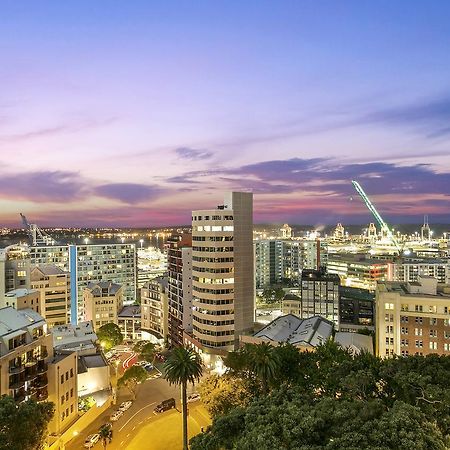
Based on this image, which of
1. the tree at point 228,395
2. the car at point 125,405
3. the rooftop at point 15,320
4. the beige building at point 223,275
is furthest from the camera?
the beige building at point 223,275

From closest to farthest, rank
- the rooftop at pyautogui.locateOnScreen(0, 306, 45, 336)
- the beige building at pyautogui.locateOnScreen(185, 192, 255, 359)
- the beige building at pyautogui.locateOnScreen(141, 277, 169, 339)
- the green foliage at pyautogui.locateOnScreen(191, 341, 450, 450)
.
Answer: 1. the green foliage at pyautogui.locateOnScreen(191, 341, 450, 450)
2. the rooftop at pyautogui.locateOnScreen(0, 306, 45, 336)
3. the beige building at pyautogui.locateOnScreen(185, 192, 255, 359)
4. the beige building at pyautogui.locateOnScreen(141, 277, 169, 339)

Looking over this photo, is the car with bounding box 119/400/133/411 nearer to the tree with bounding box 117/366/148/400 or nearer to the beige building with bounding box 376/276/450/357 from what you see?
the tree with bounding box 117/366/148/400

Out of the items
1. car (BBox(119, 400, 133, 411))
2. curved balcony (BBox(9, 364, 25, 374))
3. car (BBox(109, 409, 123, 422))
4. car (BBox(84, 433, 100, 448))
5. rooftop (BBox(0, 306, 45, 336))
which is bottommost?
car (BBox(119, 400, 133, 411))

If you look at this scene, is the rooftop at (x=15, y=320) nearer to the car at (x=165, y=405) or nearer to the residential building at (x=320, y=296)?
the car at (x=165, y=405)

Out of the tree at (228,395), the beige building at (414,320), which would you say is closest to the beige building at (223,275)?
the beige building at (414,320)

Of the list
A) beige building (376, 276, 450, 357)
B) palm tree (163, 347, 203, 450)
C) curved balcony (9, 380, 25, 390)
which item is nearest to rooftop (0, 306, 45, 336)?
curved balcony (9, 380, 25, 390)

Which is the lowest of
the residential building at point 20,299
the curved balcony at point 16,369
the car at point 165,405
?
the car at point 165,405

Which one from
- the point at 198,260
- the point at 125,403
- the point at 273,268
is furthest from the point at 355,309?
the point at 273,268
